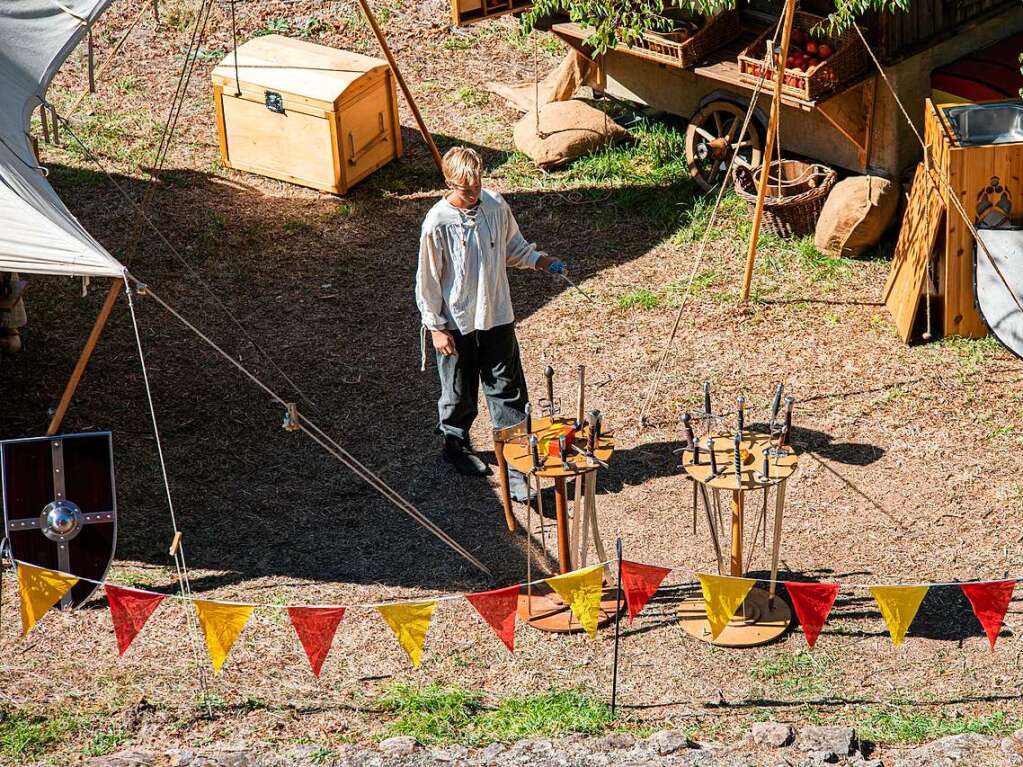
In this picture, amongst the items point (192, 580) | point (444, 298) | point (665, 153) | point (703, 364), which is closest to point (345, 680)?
point (192, 580)

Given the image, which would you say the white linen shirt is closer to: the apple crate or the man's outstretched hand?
the man's outstretched hand

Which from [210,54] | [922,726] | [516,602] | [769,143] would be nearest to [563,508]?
[516,602]

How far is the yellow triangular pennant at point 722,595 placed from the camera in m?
5.40

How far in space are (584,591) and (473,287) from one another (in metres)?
1.69

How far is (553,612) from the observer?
618 centimetres

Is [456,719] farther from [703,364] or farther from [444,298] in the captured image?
[703,364]

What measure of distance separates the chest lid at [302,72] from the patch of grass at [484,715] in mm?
5230

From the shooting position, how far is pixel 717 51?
9469 millimetres

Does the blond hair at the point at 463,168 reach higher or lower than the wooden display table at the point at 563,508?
higher

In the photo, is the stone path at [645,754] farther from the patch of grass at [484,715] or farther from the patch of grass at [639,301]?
the patch of grass at [639,301]

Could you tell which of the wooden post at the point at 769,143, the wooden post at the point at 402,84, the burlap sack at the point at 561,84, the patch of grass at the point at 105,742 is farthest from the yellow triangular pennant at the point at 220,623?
the burlap sack at the point at 561,84

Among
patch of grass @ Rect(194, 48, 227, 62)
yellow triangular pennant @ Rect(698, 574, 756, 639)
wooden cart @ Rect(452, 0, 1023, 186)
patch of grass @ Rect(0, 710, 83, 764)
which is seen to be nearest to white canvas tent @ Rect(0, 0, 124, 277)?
patch of grass @ Rect(0, 710, 83, 764)

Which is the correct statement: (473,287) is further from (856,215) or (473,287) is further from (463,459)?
(856,215)

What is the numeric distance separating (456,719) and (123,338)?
3.99 meters
